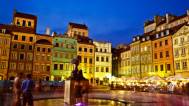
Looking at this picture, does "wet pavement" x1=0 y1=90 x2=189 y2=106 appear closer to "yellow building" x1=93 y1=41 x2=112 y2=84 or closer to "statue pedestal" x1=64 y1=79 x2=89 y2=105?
"statue pedestal" x1=64 y1=79 x2=89 y2=105

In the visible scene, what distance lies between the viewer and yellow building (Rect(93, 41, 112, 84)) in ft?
240

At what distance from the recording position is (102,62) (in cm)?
7469

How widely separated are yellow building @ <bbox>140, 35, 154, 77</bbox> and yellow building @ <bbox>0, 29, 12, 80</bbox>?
3863cm

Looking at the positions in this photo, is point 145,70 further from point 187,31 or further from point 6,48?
point 6,48

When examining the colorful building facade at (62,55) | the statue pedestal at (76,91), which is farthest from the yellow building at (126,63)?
the statue pedestal at (76,91)

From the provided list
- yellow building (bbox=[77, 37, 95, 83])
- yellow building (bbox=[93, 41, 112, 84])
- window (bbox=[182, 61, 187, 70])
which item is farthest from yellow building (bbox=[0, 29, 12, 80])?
window (bbox=[182, 61, 187, 70])

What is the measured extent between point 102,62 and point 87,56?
5915 mm

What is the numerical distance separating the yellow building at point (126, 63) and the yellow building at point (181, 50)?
2098cm

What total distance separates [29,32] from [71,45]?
13.2m

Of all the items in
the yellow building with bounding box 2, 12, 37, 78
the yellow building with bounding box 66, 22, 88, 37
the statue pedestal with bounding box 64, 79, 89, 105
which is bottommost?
the statue pedestal with bounding box 64, 79, 89, 105

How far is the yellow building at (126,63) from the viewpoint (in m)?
75.5

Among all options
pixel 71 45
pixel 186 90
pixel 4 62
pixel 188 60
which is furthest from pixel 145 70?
pixel 4 62

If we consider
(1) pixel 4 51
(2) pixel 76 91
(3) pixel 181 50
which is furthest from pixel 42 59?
(2) pixel 76 91

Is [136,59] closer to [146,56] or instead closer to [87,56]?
[146,56]
